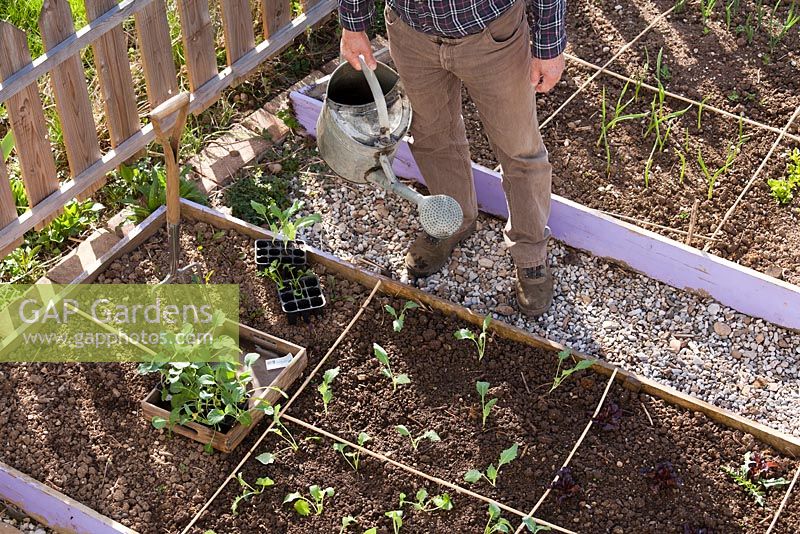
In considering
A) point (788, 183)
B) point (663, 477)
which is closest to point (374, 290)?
point (663, 477)

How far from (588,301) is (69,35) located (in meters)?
2.07

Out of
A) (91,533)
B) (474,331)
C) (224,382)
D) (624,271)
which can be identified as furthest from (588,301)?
(91,533)

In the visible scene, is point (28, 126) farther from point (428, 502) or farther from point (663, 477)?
point (663, 477)

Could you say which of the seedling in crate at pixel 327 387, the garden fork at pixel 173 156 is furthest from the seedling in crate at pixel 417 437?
the garden fork at pixel 173 156

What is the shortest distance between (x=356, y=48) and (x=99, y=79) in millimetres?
1151

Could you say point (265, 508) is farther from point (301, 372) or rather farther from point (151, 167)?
point (151, 167)

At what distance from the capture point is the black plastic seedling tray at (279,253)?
371cm

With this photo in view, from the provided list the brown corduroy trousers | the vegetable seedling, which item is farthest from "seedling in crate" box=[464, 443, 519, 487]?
the brown corduroy trousers

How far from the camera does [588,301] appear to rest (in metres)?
3.77

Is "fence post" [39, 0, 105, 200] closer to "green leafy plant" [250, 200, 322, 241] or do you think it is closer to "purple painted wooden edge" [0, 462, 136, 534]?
"green leafy plant" [250, 200, 322, 241]

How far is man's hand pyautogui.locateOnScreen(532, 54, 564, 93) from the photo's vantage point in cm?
309

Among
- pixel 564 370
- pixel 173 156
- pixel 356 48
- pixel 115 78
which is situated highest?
pixel 356 48

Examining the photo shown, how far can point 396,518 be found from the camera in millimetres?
2975

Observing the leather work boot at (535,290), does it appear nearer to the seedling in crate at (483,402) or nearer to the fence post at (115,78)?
the seedling in crate at (483,402)
